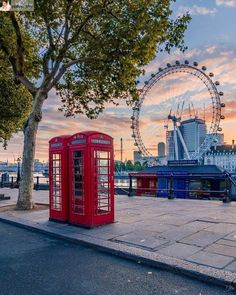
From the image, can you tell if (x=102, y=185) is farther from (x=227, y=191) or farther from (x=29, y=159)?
(x=227, y=191)

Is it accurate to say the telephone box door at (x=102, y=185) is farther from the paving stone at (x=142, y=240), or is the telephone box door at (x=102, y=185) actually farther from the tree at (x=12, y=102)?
the tree at (x=12, y=102)

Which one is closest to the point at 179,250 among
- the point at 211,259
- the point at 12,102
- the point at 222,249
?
the point at 211,259

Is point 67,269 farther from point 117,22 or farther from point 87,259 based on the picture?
point 117,22

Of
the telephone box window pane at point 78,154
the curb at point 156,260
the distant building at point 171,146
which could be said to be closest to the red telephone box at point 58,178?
the telephone box window pane at point 78,154

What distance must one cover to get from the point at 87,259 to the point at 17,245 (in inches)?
80.5

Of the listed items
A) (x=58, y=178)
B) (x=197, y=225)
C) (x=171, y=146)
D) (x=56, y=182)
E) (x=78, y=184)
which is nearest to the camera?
(x=197, y=225)

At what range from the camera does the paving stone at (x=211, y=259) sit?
5059mm

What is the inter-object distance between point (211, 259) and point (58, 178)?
17.1ft

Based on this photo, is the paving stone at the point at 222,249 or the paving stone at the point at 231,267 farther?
the paving stone at the point at 222,249

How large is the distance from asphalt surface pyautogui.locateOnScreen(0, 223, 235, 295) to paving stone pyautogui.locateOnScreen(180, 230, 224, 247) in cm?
148

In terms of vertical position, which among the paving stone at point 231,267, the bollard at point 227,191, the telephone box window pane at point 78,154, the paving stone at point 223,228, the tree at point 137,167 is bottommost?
the paving stone at point 231,267

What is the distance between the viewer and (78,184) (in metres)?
8.47

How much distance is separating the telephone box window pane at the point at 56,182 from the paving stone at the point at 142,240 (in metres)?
2.79

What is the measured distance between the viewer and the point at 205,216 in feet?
30.9
